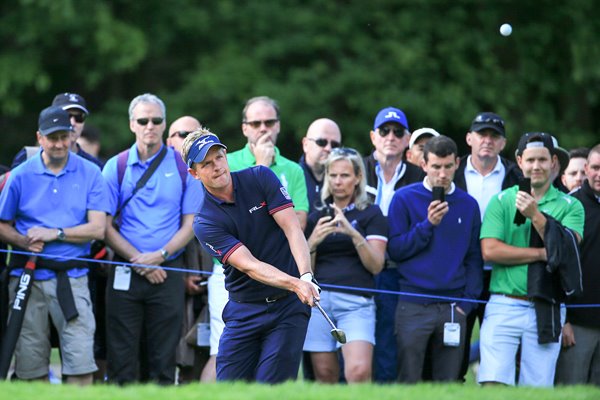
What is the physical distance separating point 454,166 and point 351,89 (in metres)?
11.8

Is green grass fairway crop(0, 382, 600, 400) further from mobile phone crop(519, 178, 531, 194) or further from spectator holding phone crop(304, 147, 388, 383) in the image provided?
mobile phone crop(519, 178, 531, 194)

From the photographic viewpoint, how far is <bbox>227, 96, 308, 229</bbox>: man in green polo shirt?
10.6 meters

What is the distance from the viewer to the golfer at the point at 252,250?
8.36 m

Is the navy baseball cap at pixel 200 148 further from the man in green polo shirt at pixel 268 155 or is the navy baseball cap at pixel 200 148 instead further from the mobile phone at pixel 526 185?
the mobile phone at pixel 526 185

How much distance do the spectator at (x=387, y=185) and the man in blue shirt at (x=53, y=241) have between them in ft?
8.52

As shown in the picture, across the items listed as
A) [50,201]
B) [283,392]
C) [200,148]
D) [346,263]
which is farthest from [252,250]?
[50,201]

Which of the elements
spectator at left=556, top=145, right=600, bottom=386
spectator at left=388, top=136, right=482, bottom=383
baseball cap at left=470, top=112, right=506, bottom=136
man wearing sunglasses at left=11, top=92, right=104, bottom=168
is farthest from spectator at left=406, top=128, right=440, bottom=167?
man wearing sunglasses at left=11, top=92, right=104, bottom=168

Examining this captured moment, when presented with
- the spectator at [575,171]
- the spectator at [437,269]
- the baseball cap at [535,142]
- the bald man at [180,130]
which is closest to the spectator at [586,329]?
the baseball cap at [535,142]

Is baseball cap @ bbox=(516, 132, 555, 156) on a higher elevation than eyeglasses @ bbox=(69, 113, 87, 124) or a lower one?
lower

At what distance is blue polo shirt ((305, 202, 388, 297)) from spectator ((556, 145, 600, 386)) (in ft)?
5.99

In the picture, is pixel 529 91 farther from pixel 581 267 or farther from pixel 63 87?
pixel 581 267

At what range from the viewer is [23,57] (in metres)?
22.4

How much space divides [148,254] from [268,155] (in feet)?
4.62

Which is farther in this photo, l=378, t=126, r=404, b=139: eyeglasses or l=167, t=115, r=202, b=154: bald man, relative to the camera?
l=167, t=115, r=202, b=154: bald man
